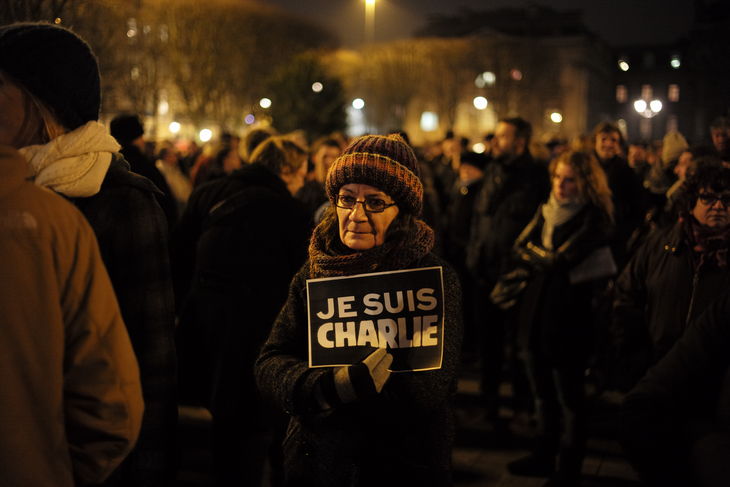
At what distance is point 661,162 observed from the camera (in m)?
9.37

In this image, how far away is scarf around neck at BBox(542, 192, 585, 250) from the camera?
223 inches

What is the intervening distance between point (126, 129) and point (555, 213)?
3641mm

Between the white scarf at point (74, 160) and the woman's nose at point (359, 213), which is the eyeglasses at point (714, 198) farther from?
the white scarf at point (74, 160)

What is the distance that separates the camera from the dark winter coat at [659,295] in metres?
4.11

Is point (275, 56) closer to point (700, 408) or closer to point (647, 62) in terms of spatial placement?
point (700, 408)

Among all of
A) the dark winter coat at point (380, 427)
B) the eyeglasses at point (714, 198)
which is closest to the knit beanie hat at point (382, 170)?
the dark winter coat at point (380, 427)

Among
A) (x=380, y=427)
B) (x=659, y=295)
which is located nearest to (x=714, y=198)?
(x=659, y=295)

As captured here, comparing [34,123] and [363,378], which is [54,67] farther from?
[363,378]

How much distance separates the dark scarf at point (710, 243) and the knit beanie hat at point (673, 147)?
490cm

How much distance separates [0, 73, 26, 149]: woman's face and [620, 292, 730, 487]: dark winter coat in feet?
6.39

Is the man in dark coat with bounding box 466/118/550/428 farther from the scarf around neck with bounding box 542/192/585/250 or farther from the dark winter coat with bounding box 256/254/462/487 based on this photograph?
the dark winter coat with bounding box 256/254/462/487

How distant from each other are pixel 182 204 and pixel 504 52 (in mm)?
64155

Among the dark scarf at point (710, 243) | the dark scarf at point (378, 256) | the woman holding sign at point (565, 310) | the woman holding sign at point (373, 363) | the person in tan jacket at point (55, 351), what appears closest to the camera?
the person in tan jacket at point (55, 351)

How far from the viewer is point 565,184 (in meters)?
5.69
